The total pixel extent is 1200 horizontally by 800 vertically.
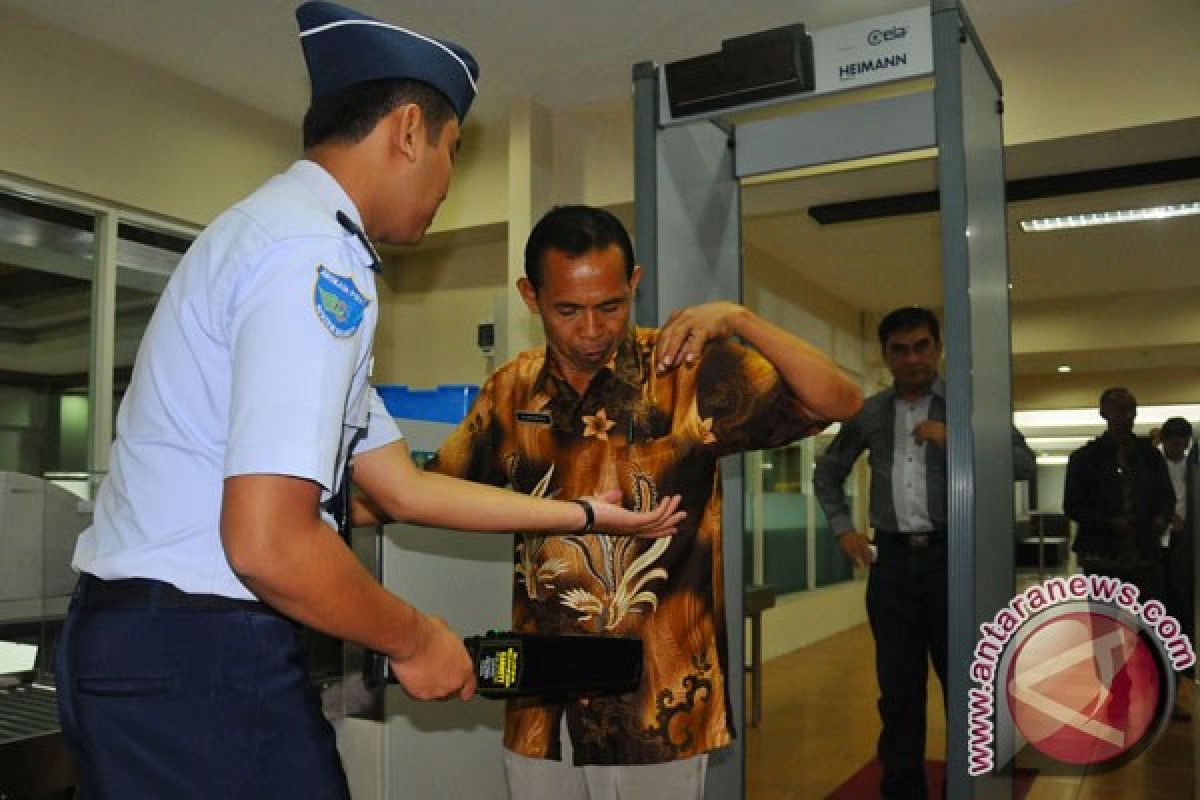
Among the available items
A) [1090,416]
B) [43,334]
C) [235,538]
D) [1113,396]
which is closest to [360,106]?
[235,538]

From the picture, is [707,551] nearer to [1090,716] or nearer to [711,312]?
[711,312]

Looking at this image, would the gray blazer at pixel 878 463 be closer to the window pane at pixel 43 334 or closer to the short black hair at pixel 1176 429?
the short black hair at pixel 1176 429

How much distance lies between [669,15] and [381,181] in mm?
3439

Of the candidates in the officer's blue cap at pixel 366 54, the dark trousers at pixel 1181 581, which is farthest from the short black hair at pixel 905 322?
the officer's blue cap at pixel 366 54

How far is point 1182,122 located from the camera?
13.0 ft

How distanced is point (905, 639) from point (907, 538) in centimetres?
33

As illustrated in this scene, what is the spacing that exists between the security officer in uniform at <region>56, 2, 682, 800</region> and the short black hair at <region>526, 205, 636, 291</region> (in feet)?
2.15

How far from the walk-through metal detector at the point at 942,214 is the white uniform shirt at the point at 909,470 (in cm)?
55

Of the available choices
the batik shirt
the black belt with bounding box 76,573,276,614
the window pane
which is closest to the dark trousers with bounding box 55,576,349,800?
Answer: the black belt with bounding box 76,573,276,614

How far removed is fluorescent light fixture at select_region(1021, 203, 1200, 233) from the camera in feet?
18.0

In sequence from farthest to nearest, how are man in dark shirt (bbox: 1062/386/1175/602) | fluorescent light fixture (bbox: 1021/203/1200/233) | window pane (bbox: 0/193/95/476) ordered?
fluorescent light fixture (bbox: 1021/203/1200/233), man in dark shirt (bbox: 1062/386/1175/602), window pane (bbox: 0/193/95/476)

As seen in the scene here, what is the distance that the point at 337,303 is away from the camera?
871 mm

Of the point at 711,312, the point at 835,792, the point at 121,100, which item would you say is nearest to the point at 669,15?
the point at 121,100

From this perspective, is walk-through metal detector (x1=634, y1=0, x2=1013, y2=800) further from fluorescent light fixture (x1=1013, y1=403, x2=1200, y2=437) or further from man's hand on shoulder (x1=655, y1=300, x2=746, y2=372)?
fluorescent light fixture (x1=1013, y1=403, x2=1200, y2=437)
